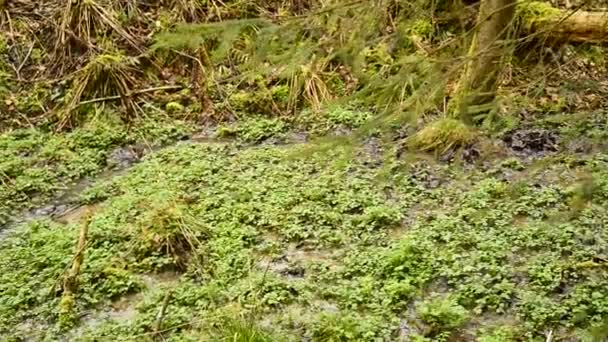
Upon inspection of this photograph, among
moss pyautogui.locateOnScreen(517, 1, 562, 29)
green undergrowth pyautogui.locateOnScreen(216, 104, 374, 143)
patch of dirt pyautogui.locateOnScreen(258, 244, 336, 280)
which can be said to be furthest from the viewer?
moss pyautogui.locateOnScreen(517, 1, 562, 29)

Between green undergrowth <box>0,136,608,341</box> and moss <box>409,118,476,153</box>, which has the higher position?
moss <box>409,118,476,153</box>

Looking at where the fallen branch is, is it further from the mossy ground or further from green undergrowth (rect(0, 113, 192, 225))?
green undergrowth (rect(0, 113, 192, 225))

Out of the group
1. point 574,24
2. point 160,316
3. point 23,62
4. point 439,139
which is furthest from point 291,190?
point 23,62

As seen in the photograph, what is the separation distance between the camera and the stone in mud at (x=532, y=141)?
217 inches

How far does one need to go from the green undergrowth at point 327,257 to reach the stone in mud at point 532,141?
0.28 metres

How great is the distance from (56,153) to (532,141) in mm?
3917

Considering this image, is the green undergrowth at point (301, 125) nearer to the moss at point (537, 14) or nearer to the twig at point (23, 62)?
the moss at point (537, 14)

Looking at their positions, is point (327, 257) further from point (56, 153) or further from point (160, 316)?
point (56, 153)

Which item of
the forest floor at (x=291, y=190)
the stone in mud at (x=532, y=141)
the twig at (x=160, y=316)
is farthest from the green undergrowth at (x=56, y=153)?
the stone in mud at (x=532, y=141)

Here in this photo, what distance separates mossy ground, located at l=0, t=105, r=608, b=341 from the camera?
3.59m

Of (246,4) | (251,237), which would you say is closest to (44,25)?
(246,4)

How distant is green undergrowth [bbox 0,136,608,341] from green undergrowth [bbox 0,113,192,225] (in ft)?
1.28

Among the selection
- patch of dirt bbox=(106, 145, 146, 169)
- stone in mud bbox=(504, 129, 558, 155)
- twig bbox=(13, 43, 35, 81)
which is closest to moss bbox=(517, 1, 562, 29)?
stone in mud bbox=(504, 129, 558, 155)

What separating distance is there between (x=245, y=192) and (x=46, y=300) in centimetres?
158
